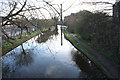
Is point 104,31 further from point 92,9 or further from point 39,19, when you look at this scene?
point 39,19

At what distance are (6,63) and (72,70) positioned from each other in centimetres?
497

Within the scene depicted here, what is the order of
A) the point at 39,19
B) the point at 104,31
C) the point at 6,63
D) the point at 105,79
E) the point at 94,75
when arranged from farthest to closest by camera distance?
the point at 6,63 → the point at 104,31 → the point at 94,75 → the point at 105,79 → the point at 39,19

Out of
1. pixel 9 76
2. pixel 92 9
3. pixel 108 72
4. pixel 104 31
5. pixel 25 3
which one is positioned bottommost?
pixel 9 76

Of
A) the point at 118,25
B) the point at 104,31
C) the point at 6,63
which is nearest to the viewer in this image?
the point at 118,25

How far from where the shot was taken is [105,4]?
5.31m

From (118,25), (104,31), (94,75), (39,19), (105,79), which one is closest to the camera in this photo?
(39,19)

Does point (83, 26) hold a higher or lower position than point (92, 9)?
lower

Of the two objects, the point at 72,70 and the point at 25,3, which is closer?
the point at 25,3

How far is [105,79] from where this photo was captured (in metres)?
4.52

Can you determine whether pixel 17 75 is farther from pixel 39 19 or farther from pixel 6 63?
pixel 39 19

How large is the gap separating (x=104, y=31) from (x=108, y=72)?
2.33m

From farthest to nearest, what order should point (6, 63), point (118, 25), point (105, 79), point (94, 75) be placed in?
1. point (6, 63)
2. point (94, 75)
3. point (118, 25)
4. point (105, 79)

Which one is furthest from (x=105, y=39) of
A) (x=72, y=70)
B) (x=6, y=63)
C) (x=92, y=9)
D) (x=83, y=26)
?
(x=6, y=63)

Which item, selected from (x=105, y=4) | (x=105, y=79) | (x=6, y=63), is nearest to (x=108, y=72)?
(x=105, y=79)
